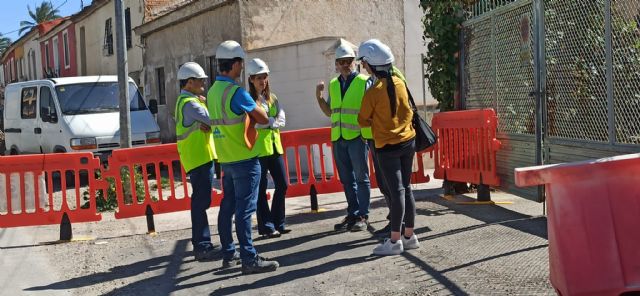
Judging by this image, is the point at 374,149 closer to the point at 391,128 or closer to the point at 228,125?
the point at 391,128

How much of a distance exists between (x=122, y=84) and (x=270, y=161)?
457cm

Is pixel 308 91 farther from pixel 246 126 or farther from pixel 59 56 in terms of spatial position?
pixel 59 56

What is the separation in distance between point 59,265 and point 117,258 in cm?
53

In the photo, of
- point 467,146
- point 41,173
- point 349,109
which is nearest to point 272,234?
point 349,109

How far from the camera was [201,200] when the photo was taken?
687 cm

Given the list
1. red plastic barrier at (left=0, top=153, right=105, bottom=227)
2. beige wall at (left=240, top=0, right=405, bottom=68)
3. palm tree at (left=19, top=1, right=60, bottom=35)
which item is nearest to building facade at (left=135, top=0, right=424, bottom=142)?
beige wall at (left=240, top=0, right=405, bottom=68)

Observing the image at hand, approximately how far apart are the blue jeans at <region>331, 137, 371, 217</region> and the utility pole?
456 cm

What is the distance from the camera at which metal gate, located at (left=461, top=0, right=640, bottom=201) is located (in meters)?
6.43

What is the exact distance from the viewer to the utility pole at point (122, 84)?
11.4 m

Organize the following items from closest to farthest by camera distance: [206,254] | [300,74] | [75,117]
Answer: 1. [206,254]
2. [300,74]
3. [75,117]

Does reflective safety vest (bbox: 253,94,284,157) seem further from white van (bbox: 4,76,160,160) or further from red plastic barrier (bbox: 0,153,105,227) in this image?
white van (bbox: 4,76,160,160)

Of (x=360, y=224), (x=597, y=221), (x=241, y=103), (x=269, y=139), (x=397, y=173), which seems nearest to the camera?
(x=597, y=221)

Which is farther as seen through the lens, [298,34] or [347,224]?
[298,34]

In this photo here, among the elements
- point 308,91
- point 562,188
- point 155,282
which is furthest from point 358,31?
point 562,188
